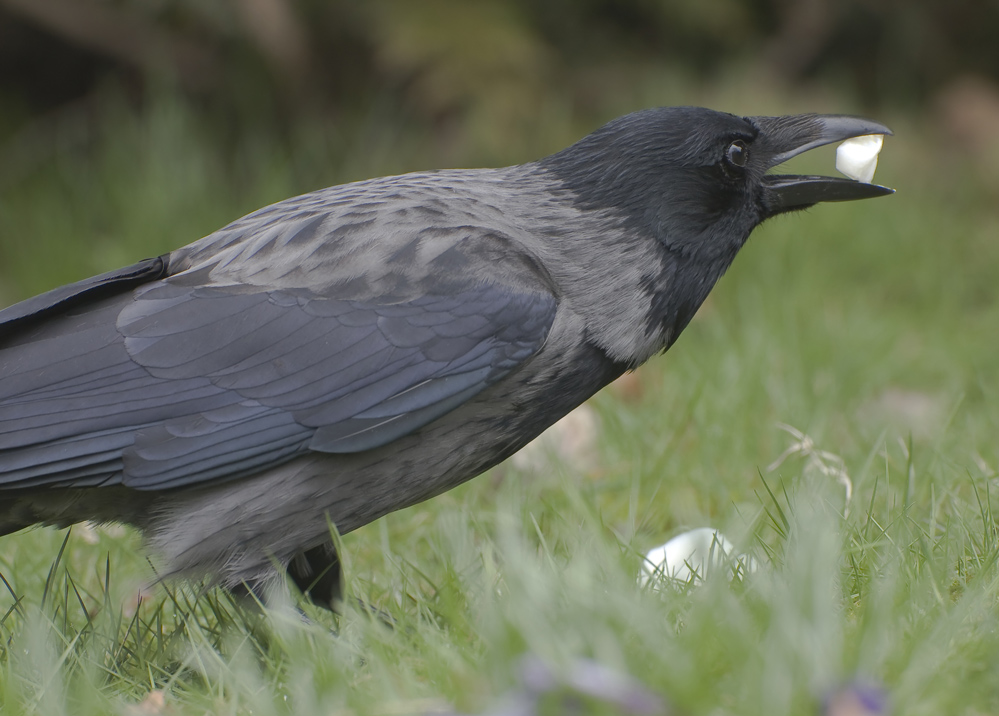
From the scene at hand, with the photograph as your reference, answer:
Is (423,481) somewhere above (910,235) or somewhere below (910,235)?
above

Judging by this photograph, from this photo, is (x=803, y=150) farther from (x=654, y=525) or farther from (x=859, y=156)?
(x=654, y=525)

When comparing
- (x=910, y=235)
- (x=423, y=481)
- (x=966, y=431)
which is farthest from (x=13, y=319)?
(x=910, y=235)

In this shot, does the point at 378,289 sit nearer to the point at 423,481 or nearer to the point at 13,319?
the point at 423,481

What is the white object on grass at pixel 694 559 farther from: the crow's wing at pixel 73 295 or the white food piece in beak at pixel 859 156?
the crow's wing at pixel 73 295

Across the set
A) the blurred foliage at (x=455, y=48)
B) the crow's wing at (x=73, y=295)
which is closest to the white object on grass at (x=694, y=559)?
the crow's wing at (x=73, y=295)

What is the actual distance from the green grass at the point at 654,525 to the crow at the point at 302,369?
8.7 inches

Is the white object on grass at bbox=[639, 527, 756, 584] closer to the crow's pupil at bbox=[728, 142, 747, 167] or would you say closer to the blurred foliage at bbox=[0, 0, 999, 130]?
the crow's pupil at bbox=[728, 142, 747, 167]

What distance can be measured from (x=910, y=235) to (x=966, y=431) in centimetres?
300

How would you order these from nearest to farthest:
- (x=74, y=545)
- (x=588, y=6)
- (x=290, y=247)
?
(x=290, y=247) → (x=74, y=545) → (x=588, y=6)

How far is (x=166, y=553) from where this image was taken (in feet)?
9.00

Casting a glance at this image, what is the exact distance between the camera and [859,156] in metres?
3.41

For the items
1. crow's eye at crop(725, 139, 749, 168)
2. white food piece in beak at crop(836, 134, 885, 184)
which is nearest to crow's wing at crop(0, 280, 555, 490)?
crow's eye at crop(725, 139, 749, 168)

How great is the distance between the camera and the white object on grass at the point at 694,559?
245 cm

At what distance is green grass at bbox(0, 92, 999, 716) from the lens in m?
1.92
